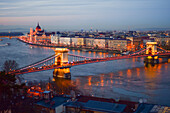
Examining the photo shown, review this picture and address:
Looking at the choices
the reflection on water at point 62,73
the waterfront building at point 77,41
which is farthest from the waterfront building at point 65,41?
the reflection on water at point 62,73

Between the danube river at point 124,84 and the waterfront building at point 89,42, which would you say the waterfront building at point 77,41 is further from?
the danube river at point 124,84

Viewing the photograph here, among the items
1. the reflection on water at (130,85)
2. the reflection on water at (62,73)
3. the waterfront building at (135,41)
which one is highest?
the waterfront building at (135,41)

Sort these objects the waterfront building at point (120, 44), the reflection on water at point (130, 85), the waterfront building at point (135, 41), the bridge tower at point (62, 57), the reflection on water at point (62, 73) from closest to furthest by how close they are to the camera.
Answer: the reflection on water at point (130, 85), the reflection on water at point (62, 73), the bridge tower at point (62, 57), the waterfront building at point (120, 44), the waterfront building at point (135, 41)

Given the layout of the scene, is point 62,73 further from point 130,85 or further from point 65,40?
point 65,40

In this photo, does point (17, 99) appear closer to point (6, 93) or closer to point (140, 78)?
point (6, 93)

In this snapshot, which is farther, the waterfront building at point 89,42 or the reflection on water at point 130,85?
the waterfront building at point 89,42

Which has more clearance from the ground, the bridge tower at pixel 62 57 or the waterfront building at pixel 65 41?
the bridge tower at pixel 62 57

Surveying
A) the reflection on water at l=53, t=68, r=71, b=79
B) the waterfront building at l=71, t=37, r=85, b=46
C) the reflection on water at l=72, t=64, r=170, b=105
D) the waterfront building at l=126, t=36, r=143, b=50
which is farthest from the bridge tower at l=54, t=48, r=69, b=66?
the waterfront building at l=71, t=37, r=85, b=46

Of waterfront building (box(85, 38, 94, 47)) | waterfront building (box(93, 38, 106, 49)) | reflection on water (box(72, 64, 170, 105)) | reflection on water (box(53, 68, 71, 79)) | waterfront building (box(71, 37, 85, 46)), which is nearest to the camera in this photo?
reflection on water (box(72, 64, 170, 105))

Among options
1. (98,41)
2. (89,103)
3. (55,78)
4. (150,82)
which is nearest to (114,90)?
(150,82)

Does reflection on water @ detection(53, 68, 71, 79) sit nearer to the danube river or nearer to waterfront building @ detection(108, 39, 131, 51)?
the danube river

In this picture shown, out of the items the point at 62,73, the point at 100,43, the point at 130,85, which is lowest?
the point at 130,85

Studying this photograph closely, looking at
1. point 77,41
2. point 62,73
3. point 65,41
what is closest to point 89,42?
point 77,41
